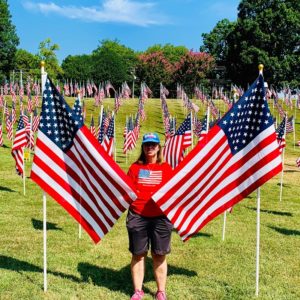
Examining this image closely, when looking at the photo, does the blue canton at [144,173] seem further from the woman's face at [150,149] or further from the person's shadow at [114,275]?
the person's shadow at [114,275]

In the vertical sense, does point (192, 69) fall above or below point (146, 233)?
above

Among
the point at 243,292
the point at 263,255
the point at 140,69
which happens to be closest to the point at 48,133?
the point at 243,292

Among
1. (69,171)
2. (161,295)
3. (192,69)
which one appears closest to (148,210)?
(161,295)

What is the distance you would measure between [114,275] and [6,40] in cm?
6961

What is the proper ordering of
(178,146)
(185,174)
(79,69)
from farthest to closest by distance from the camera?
(79,69), (178,146), (185,174)

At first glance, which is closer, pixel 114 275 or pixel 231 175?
pixel 231 175

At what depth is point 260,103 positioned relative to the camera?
20.5 ft

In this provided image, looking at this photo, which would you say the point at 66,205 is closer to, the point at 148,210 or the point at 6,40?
the point at 148,210

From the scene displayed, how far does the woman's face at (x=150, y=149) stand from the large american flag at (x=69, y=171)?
92 cm

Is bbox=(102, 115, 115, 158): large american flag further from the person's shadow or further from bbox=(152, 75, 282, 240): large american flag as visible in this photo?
bbox=(152, 75, 282, 240): large american flag

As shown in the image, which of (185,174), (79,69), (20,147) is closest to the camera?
(185,174)

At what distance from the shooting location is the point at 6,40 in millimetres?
70375

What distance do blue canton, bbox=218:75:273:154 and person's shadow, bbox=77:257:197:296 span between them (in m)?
2.51

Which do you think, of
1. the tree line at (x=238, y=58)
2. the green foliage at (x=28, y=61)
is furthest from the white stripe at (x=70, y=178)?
the green foliage at (x=28, y=61)
